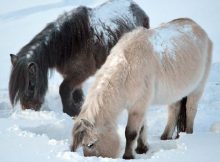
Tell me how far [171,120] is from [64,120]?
1599 millimetres

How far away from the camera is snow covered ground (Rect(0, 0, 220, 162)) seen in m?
4.05

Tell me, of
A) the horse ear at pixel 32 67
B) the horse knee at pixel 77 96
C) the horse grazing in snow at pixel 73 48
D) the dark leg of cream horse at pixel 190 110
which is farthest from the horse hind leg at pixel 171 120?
the horse knee at pixel 77 96

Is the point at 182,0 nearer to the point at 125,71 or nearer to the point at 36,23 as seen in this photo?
the point at 36,23

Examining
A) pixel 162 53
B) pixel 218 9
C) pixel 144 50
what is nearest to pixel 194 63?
pixel 162 53

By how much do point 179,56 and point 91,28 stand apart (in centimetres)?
276

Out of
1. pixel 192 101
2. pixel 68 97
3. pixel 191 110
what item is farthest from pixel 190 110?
pixel 68 97

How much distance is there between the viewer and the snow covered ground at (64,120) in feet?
13.3

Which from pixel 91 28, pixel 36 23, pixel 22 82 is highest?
pixel 91 28

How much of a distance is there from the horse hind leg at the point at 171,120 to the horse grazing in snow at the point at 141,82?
0.05 ft

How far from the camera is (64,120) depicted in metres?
5.89

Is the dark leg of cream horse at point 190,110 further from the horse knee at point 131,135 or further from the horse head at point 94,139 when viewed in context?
the horse head at point 94,139

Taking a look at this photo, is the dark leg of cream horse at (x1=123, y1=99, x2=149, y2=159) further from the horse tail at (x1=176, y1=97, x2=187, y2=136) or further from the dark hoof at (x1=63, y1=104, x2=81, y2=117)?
the dark hoof at (x1=63, y1=104, x2=81, y2=117)

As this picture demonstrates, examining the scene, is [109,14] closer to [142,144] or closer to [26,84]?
[26,84]

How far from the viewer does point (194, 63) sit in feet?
18.1
